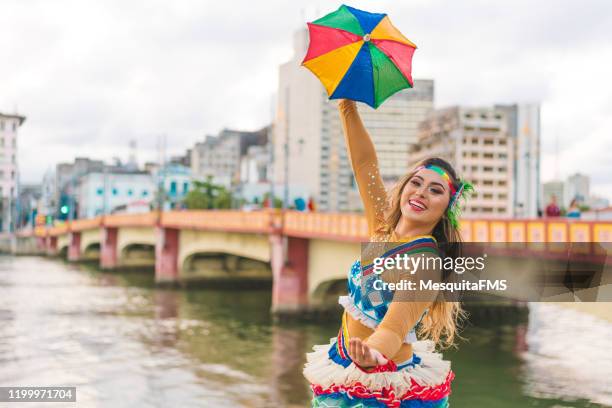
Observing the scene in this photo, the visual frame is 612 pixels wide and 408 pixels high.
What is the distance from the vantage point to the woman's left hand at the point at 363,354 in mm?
2633

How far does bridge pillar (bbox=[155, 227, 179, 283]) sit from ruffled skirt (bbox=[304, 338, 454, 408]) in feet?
122

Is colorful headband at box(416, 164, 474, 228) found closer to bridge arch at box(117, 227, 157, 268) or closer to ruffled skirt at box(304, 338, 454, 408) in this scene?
ruffled skirt at box(304, 338, 454, 408)

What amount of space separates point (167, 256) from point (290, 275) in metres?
16.7

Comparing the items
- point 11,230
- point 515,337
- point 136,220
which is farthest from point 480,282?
point 11,230

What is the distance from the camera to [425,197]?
10.9ft

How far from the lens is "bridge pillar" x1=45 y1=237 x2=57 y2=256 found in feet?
249

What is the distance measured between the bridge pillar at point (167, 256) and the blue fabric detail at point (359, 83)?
37.2 m

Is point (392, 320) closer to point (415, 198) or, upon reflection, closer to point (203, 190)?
point (415, 198)

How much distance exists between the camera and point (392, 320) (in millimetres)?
2941

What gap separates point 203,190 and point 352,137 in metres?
79.1

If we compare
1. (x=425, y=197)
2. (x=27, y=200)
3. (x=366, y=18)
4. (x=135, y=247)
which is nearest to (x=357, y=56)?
(x=366, y=18)

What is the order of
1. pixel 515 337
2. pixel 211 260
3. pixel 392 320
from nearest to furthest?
pixel 392 320 → pixel 515 337 → pixel 211 260

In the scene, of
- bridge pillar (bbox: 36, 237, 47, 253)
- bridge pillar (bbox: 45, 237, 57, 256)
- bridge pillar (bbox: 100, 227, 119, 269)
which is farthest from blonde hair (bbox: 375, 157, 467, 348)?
bridge pillar (bbox: 36, 237, 47, 253)

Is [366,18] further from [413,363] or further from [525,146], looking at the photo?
[525,146]
